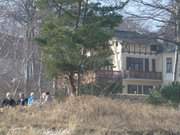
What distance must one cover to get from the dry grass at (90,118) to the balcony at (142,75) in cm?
4446

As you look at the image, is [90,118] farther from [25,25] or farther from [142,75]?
[142,75]

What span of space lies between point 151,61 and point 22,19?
31.4 meters

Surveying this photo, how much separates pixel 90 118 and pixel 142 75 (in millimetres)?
49883

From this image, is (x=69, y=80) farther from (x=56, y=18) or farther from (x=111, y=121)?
(x=111, y=121)

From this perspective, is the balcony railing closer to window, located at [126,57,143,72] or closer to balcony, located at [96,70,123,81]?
balcony, located at [96,70,123,81]

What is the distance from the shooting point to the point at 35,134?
16.8 m

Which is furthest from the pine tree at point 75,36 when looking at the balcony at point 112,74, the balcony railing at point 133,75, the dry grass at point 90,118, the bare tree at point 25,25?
the balcony railing at point 133,75

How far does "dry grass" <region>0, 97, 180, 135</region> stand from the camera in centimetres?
1847

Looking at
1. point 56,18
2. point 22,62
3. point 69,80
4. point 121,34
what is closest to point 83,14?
point 56,18

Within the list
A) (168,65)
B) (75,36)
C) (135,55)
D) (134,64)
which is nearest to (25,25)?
(75,36)

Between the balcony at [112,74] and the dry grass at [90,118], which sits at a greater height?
the balcony at [112,74]

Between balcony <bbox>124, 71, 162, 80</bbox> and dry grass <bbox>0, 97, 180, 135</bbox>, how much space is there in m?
44.5

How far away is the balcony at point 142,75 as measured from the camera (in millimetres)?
68438

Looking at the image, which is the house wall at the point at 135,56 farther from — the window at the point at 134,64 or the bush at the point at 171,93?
the bush at the point at 171,93
